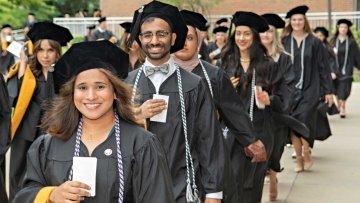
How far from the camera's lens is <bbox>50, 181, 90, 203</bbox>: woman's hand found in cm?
405

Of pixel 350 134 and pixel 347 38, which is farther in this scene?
pixel 347 38

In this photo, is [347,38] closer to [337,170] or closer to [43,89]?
[337,170]

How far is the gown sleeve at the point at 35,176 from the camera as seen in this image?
4215mm

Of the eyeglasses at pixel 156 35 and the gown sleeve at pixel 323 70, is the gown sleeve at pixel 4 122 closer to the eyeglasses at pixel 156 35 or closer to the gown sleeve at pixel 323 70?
the eyeglasses at pixel 156 35

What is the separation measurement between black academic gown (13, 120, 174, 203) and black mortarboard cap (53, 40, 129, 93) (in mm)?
304

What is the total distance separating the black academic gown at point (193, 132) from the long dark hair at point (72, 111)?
48.4 inches

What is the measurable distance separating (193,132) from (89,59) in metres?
1.52

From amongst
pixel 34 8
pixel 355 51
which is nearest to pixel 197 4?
pixel 34 8

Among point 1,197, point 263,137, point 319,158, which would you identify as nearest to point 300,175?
point 319,158

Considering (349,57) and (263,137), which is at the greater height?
(349,57)

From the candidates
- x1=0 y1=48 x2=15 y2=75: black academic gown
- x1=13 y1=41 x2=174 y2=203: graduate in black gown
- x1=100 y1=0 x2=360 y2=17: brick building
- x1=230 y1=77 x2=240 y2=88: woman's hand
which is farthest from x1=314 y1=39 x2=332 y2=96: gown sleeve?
x1=100 y1=0 x2=360 y2=17: brick building

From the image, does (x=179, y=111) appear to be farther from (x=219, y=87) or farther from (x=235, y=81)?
(x=235, y=81)

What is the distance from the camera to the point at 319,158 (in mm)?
12945

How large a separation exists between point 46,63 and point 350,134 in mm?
8188
